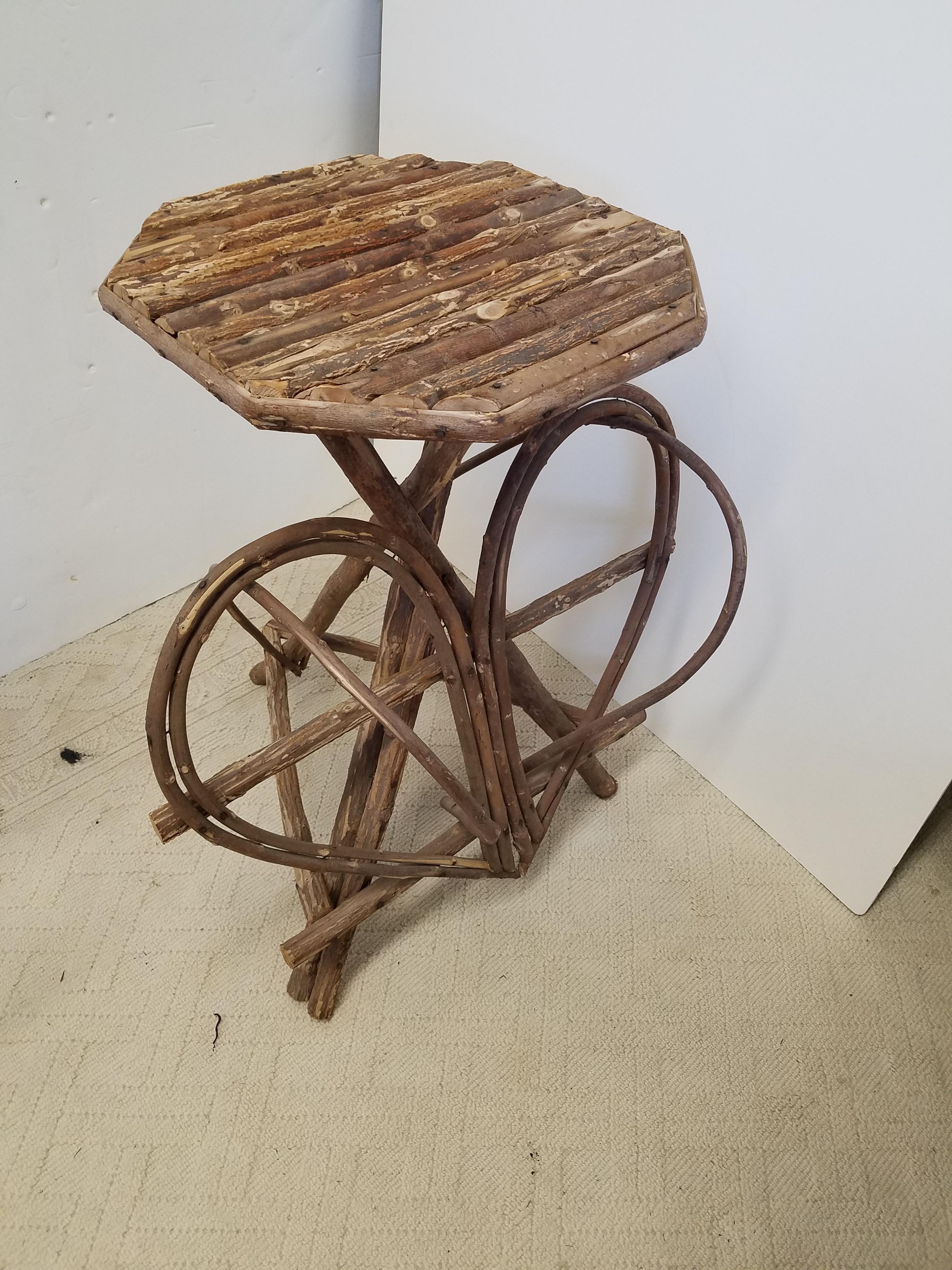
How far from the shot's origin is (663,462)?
1.06 metres

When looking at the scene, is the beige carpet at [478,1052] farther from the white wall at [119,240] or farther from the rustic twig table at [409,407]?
the white wall at [119,240]

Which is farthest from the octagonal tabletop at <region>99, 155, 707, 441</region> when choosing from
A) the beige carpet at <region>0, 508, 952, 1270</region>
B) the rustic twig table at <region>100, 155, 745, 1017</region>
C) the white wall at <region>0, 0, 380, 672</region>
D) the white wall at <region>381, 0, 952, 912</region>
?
the beige carpet at <region>0, 508, 952, 1270</region>

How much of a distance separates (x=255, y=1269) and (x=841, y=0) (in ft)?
4.54

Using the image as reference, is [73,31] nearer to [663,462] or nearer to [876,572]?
[663,462]

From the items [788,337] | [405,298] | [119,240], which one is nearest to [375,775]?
[405,298]

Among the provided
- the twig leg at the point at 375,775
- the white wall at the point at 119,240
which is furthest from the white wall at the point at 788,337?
the twig leg at the point at 375,775

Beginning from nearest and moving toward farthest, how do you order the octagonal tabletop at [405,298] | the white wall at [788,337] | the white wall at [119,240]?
the octagonal tabletop at [405,298], the white wall at [788,337], the white wall at [119,240]

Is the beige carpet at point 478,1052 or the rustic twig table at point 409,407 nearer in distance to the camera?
the rustic twig table at point 409,407

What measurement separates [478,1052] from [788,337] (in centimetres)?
92

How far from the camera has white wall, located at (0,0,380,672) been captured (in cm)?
122

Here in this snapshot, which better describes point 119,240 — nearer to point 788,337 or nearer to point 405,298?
point 405,298

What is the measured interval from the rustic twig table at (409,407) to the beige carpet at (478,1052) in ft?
0.46

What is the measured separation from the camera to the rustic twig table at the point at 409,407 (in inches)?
28.4

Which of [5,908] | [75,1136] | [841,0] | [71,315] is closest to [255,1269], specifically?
[75,1136]
